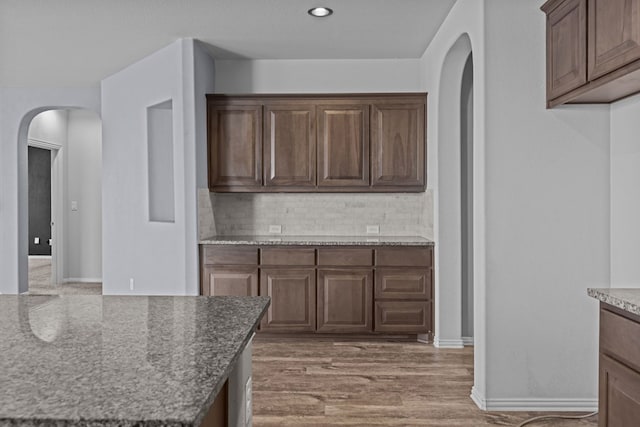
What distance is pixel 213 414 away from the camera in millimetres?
1422

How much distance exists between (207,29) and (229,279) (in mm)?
2063

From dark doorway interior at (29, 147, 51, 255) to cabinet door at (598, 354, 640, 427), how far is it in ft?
30.7

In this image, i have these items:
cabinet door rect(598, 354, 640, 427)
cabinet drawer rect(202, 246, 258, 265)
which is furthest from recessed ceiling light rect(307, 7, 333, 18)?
cabinet door rect(598, 354, 640, 427)

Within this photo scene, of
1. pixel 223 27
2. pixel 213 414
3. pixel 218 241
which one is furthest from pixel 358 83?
pixel 213 414

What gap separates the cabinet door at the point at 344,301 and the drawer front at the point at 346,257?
0.20ft

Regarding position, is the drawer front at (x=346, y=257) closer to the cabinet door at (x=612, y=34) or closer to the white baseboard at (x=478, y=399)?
the white baseboard at (x=478, y=399)

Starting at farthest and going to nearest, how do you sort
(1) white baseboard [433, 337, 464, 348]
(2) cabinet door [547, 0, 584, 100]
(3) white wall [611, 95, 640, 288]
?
1. (1) white baseboard [433, 337, 464, 348]
2. (3) white wall [611, 95, 640, 288]
3. (2) cabinet door [547, 0, 584, 100]

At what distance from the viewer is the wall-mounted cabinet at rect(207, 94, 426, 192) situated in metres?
4.93

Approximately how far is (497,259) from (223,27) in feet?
8.82

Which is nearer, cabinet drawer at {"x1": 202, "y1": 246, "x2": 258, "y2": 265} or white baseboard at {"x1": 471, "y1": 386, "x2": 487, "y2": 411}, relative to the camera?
white baseboard at {"x1": 471, "y1": 386, "x2": 487, "y2": 411}

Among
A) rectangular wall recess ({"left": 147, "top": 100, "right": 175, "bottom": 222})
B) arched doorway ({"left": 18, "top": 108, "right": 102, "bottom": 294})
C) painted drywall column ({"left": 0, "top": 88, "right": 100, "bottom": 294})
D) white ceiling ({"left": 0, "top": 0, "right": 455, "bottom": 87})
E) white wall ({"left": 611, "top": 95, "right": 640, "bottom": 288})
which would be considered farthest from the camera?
arched doorway ({"left": 18, "top": 108, "right": 102, "bottom": 294})

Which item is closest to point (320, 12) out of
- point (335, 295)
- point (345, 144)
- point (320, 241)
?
point (345, 144)

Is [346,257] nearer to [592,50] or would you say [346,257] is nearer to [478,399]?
[478,399]

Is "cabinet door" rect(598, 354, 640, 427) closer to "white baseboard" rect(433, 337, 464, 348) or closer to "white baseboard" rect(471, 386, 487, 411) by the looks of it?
"white baseboard" rect(471, 386, 487, 411)
